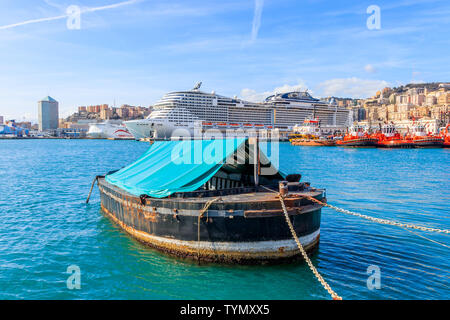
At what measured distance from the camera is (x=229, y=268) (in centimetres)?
936

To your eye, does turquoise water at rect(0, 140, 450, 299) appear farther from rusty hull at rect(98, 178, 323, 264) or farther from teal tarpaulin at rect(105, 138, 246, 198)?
teal tarpaulin at rect(105, 138, 246, 198)

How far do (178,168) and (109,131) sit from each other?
13873 cm

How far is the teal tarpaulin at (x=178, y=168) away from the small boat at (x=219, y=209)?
0.03 meters

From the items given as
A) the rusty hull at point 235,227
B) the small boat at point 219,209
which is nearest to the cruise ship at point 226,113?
the small boat at point 219,209

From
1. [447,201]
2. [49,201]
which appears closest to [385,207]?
[447,201]

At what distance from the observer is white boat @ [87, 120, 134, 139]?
13538 centimetres

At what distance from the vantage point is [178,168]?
1224cm

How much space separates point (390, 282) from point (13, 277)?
1073 cm

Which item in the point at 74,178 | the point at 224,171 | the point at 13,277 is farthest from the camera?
the point at 74,178

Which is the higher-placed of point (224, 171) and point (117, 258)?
point (224, 171)

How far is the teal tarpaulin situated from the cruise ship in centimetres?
8085

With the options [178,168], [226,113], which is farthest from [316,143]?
[178,168]

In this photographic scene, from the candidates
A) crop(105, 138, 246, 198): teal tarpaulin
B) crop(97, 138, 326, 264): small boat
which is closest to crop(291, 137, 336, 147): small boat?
crop(105, 138, 246, 198): teal tarpaulin
